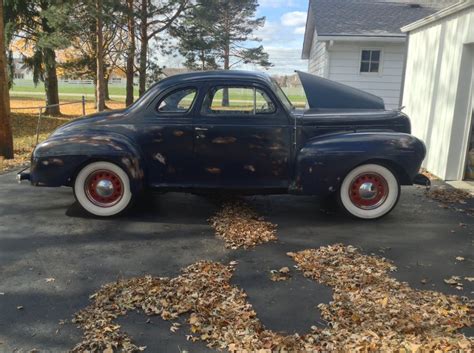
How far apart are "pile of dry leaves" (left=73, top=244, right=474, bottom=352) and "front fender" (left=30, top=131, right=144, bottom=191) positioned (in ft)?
6.01

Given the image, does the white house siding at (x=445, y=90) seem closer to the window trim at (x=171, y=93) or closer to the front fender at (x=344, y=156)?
the front fender at (x=344, y=156)

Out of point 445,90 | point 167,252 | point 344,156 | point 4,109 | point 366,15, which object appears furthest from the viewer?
point 366,15

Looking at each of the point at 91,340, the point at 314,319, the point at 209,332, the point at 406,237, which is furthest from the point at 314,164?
the point at 91,340

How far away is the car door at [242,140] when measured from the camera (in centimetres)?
551

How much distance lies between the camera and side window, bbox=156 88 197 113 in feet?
18.3

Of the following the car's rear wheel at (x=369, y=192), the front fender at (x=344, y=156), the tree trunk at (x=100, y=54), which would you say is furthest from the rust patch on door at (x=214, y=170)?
the tree trunk at (x=100, y=54)

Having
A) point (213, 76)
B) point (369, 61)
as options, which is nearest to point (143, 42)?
point (369, 61)

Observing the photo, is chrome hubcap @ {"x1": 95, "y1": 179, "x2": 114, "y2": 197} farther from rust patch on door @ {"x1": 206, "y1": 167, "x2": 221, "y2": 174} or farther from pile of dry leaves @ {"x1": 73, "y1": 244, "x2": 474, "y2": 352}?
pile of dry leaves @ {"x1": 73, "y1": 244, "x2": 474, "y2": 352}

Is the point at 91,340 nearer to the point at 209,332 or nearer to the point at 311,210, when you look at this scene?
the point at 209,332

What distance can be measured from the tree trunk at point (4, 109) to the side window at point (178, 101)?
17.4 feet

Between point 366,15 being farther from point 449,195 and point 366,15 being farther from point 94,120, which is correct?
point 94,120

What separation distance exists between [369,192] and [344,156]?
64 cm

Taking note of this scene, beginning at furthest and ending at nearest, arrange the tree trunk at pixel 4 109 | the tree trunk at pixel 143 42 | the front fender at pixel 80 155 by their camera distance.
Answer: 1. the tree trunk at pixel 143 42
2. the tree trunk at pixel 4 109
3. the front fender at pixel 80 155

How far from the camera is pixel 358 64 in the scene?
14.3 metres
